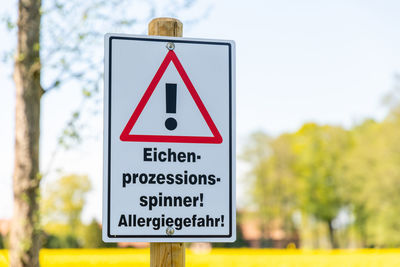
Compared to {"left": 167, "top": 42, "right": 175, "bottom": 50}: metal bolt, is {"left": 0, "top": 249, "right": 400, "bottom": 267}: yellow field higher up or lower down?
lower down

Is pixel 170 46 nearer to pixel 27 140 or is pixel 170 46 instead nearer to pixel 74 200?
pixel 27 140

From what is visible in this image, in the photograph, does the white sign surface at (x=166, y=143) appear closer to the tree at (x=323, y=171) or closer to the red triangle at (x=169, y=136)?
the red triangle at (x=169, y=136)

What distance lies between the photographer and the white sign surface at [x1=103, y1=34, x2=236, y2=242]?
2773mm

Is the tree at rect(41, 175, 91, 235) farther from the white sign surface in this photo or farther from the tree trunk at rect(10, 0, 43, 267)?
the white sign surface

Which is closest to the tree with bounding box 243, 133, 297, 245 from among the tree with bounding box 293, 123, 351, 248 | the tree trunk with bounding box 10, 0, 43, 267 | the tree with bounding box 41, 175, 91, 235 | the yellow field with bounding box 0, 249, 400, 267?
the tree with bounding box 293, 123, 351, 248

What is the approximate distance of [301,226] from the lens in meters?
57.4

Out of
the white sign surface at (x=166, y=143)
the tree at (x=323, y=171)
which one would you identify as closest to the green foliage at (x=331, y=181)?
the tree at (x=323, y=171)

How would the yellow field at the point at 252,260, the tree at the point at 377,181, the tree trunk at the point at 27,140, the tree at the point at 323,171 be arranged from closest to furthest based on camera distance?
the tree trunk at the point at 27,140 → the yellow field at the point at 252,260 → the tree at the point at 377,181 → the tree at the point at 323,171

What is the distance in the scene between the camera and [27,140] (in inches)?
294

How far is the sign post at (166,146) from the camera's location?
109 inches

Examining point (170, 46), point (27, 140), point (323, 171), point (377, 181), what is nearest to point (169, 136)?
point (170, 46)

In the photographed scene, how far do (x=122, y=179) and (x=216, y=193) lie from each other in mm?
485

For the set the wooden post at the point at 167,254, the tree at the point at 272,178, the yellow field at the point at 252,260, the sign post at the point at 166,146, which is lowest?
the yellow field at the point at 252,260

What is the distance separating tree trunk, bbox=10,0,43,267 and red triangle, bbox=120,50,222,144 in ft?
16.1
